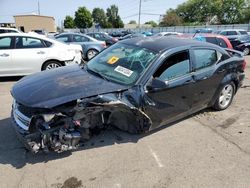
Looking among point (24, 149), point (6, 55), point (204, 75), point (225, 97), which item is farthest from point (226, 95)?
point (6, 55)

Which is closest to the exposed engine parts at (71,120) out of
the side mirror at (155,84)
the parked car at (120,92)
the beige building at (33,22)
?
the parked car at (120,92)

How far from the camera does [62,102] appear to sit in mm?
3246

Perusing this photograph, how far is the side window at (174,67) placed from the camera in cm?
402

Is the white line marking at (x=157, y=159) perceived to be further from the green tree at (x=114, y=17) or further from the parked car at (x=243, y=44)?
the green tree at (x=114, y=17)

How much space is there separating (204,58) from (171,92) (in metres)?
1.16

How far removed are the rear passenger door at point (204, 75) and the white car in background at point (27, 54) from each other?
4.73 metres

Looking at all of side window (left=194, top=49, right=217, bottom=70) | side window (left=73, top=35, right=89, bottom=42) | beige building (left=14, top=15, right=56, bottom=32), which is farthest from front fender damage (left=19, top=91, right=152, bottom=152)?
beige building (left=14, top=15, right=56, bottom=32)

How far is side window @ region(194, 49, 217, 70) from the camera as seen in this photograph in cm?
455

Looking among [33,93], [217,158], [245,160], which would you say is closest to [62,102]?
[33,93]

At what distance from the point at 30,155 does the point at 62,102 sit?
40.9 inches

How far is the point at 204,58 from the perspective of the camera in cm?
473

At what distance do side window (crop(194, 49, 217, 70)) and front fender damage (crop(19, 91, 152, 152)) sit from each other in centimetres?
151

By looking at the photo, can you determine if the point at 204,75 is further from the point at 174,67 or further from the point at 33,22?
the point at 33,22

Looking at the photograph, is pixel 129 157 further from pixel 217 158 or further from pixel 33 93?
pixel 33 93
